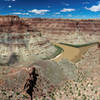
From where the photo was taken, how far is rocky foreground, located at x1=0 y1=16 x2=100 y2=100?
12.4 metres

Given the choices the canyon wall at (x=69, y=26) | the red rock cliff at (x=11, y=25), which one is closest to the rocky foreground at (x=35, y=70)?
the red rock cliff at (x=11, y=25)

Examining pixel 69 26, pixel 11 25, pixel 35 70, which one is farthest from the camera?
pixel 69 26

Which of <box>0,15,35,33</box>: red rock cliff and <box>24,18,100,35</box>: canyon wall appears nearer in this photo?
<box>0,15,35,33</box>: red rock cliff

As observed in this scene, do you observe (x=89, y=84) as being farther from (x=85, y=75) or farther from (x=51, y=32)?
(x=51, y=32)

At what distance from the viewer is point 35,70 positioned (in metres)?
14.3

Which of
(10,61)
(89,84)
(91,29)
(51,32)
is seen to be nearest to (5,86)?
(10,61)

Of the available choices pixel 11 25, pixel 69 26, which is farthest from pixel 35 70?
pixel 69 26

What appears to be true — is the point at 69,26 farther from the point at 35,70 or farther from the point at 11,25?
the point at 35,70

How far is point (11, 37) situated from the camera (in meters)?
20.6

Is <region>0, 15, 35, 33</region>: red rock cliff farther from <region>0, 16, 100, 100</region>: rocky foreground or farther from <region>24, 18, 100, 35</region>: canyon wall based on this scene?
<region>24, 18, 100, 35</region>: canyon wall

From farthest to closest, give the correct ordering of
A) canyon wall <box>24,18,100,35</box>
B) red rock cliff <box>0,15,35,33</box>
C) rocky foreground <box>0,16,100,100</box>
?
canyon wall <box>24,18,100,35</box> → red rock cliff <box>0,15,35,33</box> → rocky foreground <box>0,16,100,100</box>

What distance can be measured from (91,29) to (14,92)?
137ft

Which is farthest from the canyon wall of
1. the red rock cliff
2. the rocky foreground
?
the red rock cliff

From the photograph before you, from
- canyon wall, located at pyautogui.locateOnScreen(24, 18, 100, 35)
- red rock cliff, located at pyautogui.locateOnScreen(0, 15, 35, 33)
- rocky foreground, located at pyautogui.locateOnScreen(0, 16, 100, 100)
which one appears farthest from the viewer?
canyon wall, located at pyautogui.locateOnScreen(24, 18, 100, 35)
